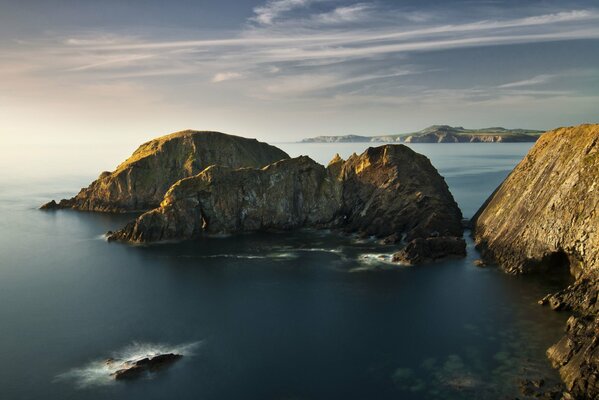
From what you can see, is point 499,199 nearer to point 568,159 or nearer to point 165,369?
point 568,159

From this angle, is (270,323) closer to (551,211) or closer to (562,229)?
(562,229)

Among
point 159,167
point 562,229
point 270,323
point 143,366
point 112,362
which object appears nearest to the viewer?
point 143,366

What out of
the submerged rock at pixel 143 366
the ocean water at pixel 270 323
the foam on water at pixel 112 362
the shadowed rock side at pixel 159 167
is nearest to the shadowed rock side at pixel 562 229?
the ocean water at pixel 270 323

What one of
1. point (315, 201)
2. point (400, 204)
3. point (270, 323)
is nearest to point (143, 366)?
point (270, 323)

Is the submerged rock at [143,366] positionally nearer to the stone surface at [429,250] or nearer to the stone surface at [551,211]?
the stone surface at [429,250]

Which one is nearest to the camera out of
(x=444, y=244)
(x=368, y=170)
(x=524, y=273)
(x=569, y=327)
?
(x=569, y=327)

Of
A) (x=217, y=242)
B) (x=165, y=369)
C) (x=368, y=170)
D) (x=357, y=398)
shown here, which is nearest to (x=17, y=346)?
(x=165, y=369)
